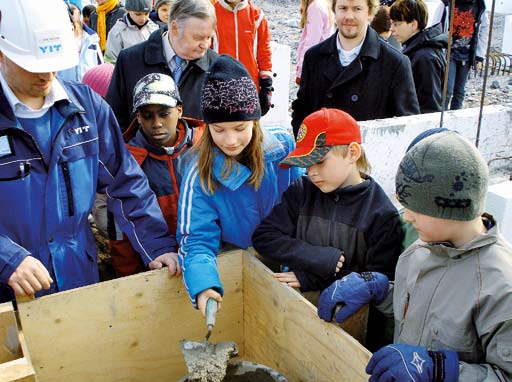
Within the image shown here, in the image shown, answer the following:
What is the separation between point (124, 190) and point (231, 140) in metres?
0.58

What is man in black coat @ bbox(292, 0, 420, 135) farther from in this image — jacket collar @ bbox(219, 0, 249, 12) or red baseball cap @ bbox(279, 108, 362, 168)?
jacket collar @ bbox(219, 0, 249, 12)

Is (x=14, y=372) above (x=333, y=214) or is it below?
below

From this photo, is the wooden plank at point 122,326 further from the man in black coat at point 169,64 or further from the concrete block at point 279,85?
the concrete block at point 279,85

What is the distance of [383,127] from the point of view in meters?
3.94

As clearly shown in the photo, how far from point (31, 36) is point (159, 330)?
144 cm

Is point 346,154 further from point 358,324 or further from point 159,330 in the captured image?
point 159,330

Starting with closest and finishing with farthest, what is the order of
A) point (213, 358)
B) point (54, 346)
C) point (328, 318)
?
point (328, 318), point (213, 358), point (54, 346)

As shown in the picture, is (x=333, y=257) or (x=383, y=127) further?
(x=383, y=127)

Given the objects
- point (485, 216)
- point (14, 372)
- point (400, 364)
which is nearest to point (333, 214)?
point (485, 216)

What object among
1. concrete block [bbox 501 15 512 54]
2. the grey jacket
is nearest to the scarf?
the grey jacket

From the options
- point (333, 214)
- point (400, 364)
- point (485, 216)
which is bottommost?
point (400, 364)

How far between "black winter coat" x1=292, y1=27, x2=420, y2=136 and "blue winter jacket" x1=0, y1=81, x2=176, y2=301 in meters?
1.75

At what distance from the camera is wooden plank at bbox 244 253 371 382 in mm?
2045

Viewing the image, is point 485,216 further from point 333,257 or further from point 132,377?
point 132,377
